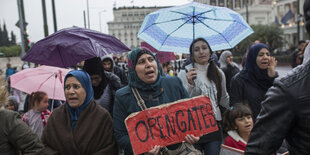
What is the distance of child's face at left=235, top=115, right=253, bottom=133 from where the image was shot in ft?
10.4

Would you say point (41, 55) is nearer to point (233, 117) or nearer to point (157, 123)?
point (157, 123)

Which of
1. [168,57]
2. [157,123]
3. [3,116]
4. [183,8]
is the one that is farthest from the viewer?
[168,57]

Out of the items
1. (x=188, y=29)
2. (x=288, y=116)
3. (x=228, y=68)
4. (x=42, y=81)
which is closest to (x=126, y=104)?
(x=288, y=116)

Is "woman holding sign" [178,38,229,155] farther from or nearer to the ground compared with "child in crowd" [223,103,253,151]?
farther from the ground

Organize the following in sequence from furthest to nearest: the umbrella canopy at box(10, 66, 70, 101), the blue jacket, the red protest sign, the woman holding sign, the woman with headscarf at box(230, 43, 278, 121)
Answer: the umbrella canopy at box(10, 66, 70, 101)
the woman with headscarf at box(230, 43, 278, 121)
the woman holding sign
the blue jacket
the red protest sign

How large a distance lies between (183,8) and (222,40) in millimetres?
729

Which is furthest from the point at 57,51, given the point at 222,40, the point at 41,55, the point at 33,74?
the point at 222,40

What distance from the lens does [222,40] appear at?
4.03 metres

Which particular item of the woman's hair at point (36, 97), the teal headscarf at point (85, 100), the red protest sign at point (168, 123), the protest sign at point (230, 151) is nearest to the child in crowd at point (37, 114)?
the woman's hair at point (36, 97)

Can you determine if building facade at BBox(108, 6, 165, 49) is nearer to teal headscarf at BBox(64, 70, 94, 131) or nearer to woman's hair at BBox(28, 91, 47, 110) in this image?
woman's hair at BBox(28, 91, 47, 110)

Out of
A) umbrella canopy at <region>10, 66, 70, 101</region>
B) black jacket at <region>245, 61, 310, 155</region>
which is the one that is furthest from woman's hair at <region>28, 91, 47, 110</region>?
black jacket at <region>245, 61, 310, 155</region>

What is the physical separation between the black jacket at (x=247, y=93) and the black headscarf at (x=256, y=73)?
5 cm

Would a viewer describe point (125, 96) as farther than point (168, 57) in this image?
No

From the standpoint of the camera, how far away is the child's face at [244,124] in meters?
3.17
